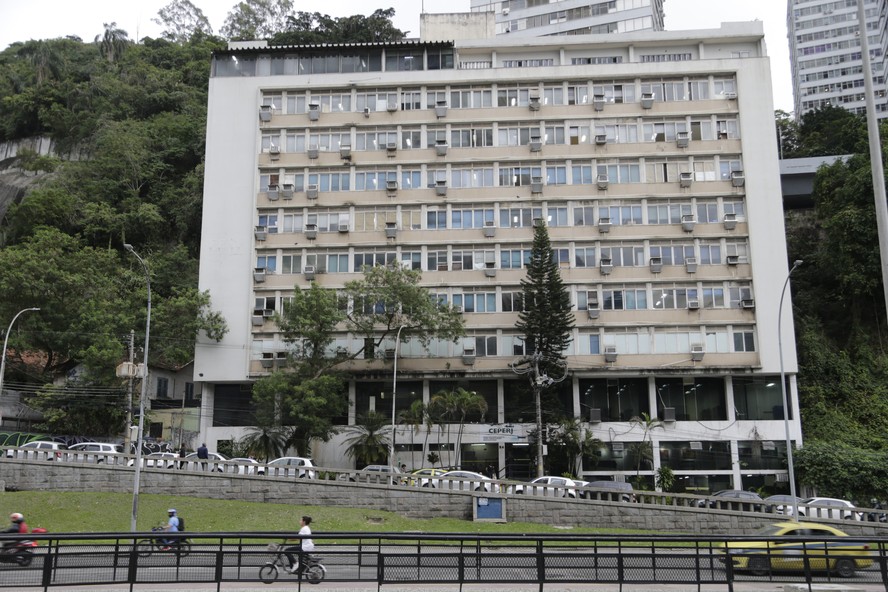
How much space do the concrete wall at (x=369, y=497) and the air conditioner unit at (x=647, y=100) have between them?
33.7 meters

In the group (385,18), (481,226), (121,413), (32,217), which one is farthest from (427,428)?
(385,18)

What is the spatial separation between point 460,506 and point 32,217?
167ft

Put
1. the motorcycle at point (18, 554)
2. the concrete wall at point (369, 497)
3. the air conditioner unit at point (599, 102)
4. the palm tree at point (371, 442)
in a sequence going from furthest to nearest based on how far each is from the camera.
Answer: the air conditioner unit at point (599, 102) → the palm tree at point (371, 442) → the concrete wall at point (369, 497) → the motorcycle at point (18, 554)

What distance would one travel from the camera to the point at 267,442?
51031 millimetres

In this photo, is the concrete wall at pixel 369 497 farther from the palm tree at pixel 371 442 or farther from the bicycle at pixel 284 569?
the bicycle at pixel 284 569

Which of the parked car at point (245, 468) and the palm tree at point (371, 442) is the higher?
the palm tree at point (371, 442)

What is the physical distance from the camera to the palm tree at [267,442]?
50.7 m

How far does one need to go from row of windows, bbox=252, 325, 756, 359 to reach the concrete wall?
62.1 feet

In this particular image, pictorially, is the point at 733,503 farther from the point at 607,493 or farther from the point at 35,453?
the point at 35,453

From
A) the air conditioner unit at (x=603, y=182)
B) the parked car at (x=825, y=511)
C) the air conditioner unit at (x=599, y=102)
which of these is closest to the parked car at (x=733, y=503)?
the parked car at (x=825, y=511)

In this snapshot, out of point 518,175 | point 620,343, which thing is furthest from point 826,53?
point 620,343

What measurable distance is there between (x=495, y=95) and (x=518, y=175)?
6.38 metres

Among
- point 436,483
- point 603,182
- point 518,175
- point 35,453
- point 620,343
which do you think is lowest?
point 436,483

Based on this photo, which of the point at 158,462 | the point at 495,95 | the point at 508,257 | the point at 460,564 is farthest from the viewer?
the point at 495,95
